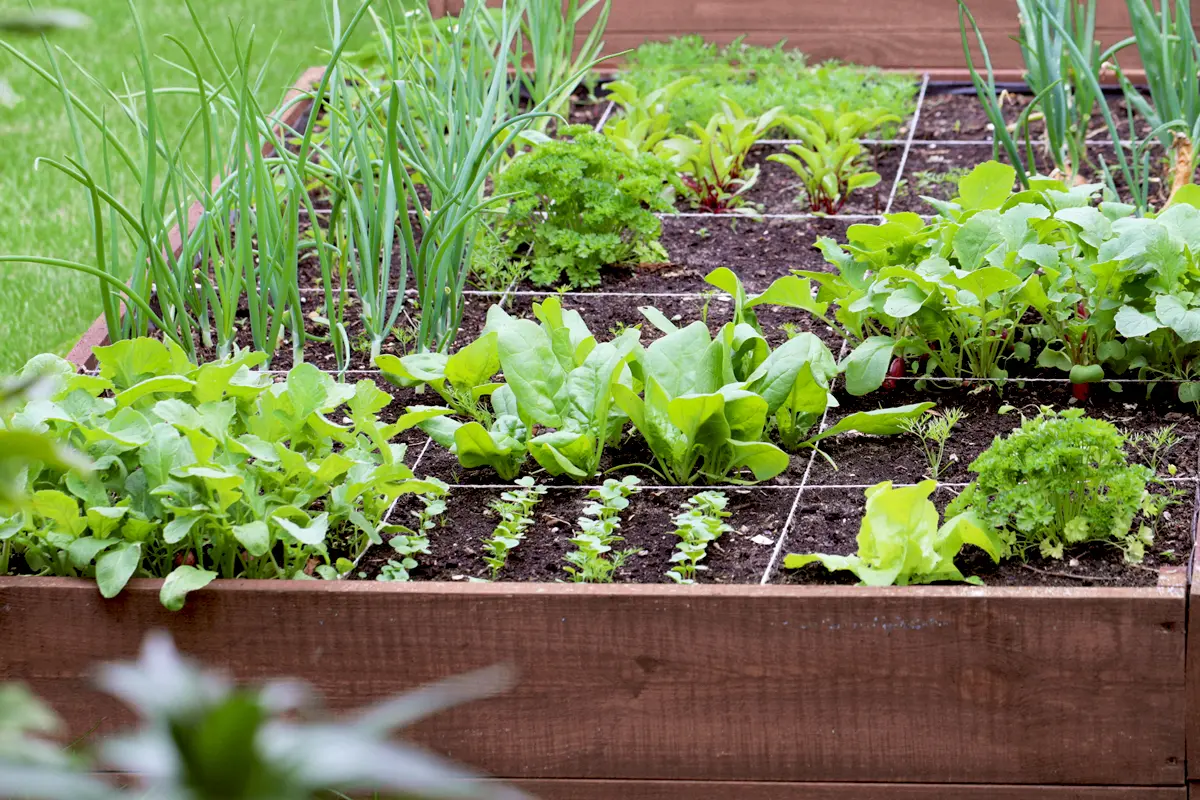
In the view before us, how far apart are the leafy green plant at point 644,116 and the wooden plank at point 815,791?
6.32 feet

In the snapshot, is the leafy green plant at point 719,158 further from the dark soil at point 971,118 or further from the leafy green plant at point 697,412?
the leafy green plant at point 697,412

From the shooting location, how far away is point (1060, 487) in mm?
1614

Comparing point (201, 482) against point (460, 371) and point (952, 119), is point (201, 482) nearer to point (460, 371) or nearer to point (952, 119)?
point (460, 371)

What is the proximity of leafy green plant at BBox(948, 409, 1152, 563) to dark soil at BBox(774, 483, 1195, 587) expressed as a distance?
19mm

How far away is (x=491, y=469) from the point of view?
206cm

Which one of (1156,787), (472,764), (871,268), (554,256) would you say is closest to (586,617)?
(472,764)

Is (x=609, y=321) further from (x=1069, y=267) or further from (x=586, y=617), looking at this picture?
(x=586, y=617)

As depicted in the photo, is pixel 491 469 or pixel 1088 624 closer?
pixel 1088 624

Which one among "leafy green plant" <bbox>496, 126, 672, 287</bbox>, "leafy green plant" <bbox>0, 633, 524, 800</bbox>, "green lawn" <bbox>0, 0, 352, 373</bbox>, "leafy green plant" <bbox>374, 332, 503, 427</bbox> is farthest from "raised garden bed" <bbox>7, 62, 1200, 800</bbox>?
"leafy green plant" <bbox>0, 633, 524, 800</bbox>

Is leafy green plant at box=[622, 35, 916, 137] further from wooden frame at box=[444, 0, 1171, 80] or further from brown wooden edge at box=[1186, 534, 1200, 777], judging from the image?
brown wooden edge at box=[1186, 534, 1200, 777]

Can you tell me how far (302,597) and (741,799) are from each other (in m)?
0.58

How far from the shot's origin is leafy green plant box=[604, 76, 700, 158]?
11.2ft

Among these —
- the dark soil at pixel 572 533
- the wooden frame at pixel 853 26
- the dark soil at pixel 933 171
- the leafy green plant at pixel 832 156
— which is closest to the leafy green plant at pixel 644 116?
the leafy green plant at pixel 832 156

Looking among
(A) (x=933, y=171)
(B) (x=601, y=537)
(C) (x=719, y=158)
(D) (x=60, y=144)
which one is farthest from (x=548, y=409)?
(D) (x=60, y=144)
